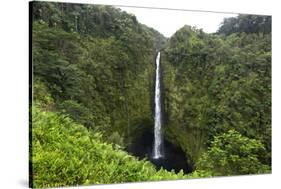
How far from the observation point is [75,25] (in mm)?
5688

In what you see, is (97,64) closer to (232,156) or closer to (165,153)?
(165,153)

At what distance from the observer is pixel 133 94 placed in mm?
5969

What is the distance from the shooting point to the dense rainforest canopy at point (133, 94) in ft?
18.1

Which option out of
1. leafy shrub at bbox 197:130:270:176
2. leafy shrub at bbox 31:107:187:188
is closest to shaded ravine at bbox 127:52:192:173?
leafy shrub at bbox 31:107:187:188

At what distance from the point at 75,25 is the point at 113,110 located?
965 millimetres

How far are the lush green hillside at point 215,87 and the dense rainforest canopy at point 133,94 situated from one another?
0.5 inches

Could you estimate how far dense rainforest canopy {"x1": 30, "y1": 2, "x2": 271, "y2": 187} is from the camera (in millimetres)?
5504

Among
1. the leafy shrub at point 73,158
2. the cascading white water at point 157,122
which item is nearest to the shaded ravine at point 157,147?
the cascading white water at point 157,122

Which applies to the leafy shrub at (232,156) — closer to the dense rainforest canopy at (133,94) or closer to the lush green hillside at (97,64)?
the dense rainforest canopy at (133,94)

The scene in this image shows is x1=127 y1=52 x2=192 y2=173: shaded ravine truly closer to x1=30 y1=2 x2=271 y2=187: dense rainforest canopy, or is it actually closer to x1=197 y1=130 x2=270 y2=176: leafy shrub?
x1=30 y1=2 x2=271 y2=187: dense rainforest canopy

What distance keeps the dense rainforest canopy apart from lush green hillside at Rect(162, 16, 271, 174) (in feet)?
0.04

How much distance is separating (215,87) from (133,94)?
3.41 ft

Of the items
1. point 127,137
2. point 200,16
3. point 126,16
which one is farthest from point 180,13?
point 127,137

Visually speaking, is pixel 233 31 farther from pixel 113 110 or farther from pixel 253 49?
pixel 113 110
